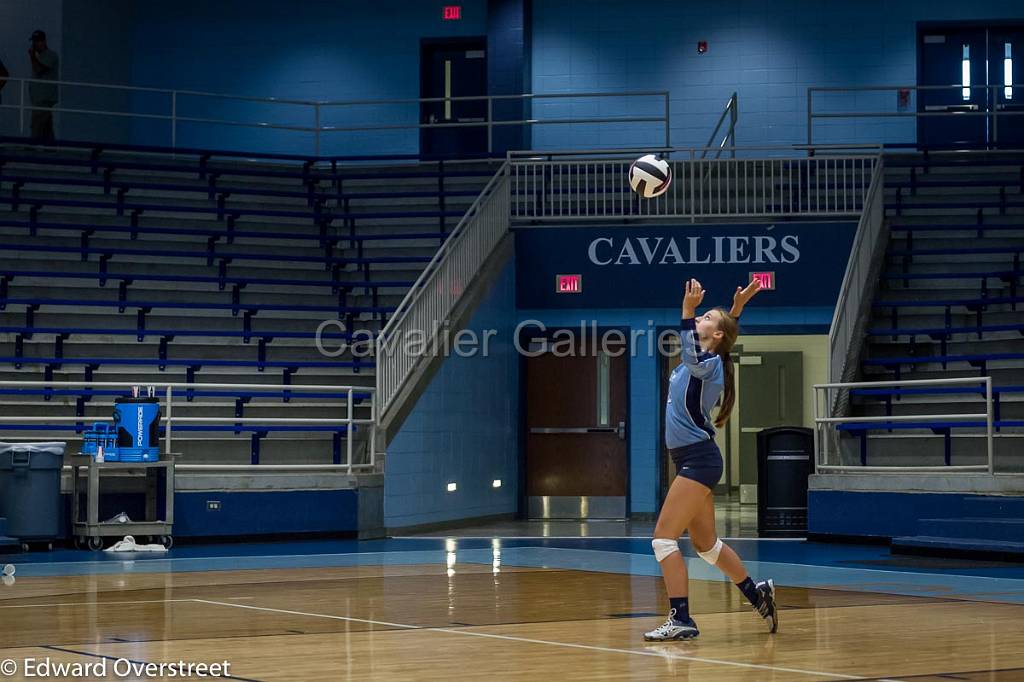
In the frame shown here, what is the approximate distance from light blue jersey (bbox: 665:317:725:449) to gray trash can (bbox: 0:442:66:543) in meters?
9.17

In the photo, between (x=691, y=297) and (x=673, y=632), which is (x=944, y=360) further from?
(x=673, y=632)

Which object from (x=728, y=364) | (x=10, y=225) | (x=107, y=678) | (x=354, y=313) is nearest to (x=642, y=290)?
(x=354, y=313)

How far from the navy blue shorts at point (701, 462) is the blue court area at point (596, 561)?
11.2ft

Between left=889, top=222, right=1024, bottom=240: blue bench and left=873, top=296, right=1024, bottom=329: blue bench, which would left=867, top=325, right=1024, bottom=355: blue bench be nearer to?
left=873, top=296, right=1024, bottom=329: blue bench

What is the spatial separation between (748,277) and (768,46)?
6.26 metres

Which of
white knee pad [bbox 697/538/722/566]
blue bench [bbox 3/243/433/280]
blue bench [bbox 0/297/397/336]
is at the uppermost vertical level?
blue bench [bbox 3/243/433/280]

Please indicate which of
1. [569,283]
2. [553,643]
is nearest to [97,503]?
A: [569,283]

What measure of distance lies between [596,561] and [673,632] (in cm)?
598

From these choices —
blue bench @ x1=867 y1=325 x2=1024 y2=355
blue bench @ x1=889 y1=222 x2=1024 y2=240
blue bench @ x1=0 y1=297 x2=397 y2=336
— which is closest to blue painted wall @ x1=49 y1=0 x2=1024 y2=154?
blue bench @ x1=889 y1=222 x2=1024 y2=240

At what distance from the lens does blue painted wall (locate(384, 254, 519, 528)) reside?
18375 millimetres

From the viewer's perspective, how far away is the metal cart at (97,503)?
15695mm

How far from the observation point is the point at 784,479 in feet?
58.4

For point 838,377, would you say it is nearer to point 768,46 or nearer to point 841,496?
point 841,496

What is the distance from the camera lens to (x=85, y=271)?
20.2 metres
